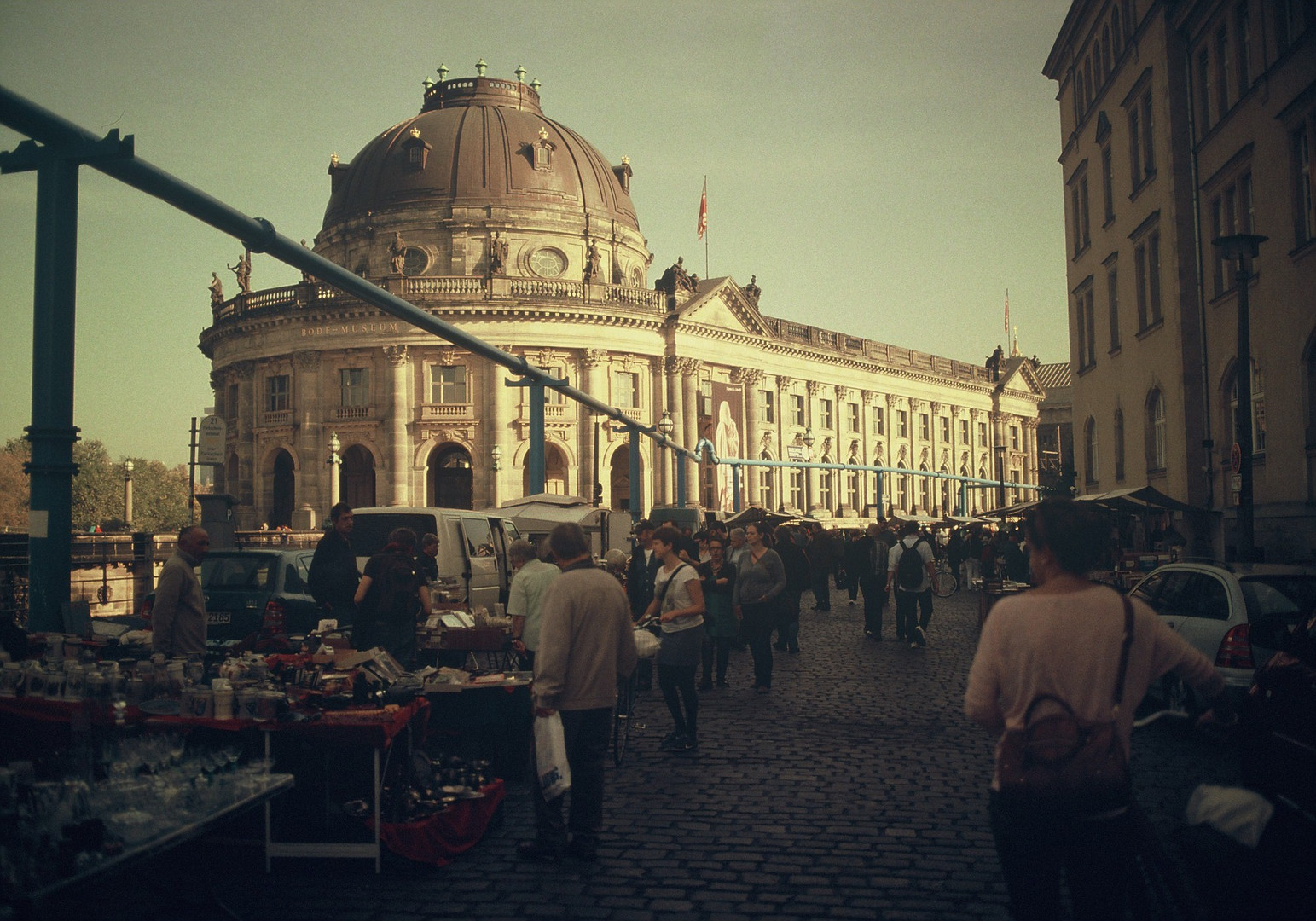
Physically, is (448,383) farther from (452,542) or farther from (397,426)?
(452,542)

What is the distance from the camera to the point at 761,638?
12914 millimetres

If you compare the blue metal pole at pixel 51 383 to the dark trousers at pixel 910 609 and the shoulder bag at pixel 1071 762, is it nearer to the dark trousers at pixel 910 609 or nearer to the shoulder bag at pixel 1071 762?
the shoulder bag at pixel 1071 762

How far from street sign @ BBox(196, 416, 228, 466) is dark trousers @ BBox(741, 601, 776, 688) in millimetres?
14078

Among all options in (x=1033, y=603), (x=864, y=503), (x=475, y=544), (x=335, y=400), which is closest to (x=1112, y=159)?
(x=475, y=544)

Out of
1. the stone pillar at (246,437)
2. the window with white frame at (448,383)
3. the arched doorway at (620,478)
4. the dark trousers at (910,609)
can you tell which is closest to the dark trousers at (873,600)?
the dark trousers at (910,609)

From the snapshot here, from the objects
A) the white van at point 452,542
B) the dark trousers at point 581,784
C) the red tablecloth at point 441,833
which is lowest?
the red tablecloth at point 441,833

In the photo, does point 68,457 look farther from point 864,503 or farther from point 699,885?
point 864,503

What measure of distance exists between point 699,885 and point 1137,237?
2420cm

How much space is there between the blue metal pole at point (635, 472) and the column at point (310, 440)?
20.2 m

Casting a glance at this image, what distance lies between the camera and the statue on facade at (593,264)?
59.5 m

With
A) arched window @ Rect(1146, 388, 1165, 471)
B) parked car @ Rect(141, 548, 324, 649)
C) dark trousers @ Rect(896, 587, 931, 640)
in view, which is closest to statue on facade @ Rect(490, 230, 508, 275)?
arched window @ Rect(1146, 388, 1165, 471)

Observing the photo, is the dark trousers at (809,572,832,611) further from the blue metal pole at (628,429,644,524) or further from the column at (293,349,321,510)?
the column at (293,349,321,510)

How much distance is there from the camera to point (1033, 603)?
3727 millimetres

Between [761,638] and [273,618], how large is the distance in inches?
208
